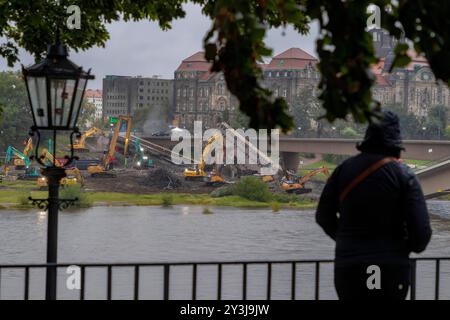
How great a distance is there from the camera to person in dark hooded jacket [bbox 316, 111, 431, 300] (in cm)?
541

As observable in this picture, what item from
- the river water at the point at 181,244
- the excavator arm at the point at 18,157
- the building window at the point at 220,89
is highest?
the building window at the point at 220,89

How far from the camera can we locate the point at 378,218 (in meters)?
5.44

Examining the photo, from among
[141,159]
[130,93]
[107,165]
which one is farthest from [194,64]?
[107,165]

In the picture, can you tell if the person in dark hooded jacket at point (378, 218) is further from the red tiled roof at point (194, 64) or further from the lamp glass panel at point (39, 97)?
the red tiled roof at point (194, 64)

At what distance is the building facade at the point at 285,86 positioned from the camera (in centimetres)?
13312

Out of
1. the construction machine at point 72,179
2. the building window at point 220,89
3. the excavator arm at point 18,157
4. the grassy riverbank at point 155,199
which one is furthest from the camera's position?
the building window at point 220,89

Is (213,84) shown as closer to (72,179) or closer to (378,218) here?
(72,179)

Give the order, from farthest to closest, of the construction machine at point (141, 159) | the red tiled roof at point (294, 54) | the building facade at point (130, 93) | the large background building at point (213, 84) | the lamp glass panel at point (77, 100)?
1. the building facade at point (130, 93)
2. the red tiled roof at point (294, 54)
3. the large background building at point (213, 84)
4. the construction machine at point (141, 159)
5. the lamp glass panel at point (77, 100)

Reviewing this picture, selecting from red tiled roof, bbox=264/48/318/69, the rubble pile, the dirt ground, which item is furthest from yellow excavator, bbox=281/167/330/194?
red tiled roof, bbox=264/48/318/69

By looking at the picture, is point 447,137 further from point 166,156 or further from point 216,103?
point 216,103

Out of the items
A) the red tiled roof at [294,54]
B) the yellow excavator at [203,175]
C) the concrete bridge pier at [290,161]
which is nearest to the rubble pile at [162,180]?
the yellow excavator at [203,175]

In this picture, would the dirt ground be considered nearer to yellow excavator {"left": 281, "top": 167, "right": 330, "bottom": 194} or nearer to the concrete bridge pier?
yellow excavator {"left": 281, "top": 167, "right": 330, "bottom": 194}

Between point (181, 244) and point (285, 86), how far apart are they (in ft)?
302
